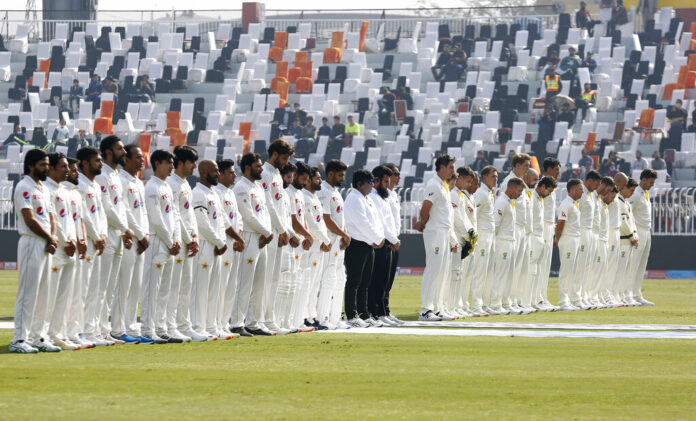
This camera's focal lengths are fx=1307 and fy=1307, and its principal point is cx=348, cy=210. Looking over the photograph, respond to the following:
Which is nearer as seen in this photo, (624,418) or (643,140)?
(624,418)

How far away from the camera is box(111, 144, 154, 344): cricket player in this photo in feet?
40.0

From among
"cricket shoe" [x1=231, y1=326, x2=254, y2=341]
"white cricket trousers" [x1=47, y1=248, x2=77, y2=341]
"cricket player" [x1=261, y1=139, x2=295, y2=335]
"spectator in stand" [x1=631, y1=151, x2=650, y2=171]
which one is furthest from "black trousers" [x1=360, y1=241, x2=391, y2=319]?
"spectator in stand" [x1=631, y1=151, x2=650, y2=171]

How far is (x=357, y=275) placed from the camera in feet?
48.8

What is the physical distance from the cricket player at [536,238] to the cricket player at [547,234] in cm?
4

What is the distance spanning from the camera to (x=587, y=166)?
3186 cm

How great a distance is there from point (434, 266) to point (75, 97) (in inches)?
1065

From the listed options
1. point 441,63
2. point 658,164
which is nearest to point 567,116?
point 658,164

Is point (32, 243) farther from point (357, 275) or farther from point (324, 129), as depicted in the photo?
point (324, 129)

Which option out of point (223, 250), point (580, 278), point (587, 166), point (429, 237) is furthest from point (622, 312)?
point (587, 166)

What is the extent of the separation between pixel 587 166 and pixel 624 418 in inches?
967

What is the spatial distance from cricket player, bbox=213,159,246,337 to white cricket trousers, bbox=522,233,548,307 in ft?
21.6

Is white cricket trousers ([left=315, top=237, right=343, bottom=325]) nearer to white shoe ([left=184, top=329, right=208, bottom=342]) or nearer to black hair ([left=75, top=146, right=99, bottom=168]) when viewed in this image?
white shoe ([left=184, top=329, right=208, bottom=342])

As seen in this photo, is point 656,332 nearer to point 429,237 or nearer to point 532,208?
point 429,237

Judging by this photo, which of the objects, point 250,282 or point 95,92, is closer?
point 250,282
